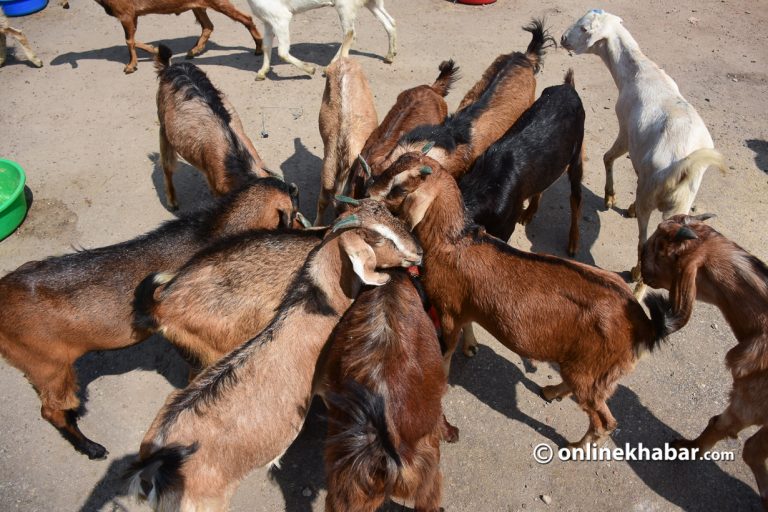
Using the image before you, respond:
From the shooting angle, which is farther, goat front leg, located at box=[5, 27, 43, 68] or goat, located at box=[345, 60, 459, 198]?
goat front leg, located at box=[5, 27, 43, 68]

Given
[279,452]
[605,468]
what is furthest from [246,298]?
[605,468]

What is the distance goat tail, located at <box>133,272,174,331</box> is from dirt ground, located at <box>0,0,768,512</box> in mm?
1010

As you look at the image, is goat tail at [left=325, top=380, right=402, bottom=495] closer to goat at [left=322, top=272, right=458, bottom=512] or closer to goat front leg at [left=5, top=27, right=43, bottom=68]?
goat at [left=322, top=272, right=458, bottom=512]

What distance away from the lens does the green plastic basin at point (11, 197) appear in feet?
18.1

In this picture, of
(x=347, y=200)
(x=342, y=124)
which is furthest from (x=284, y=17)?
(x=347, y=200)

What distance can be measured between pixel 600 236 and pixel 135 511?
16.9ft

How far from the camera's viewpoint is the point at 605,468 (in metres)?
3.98

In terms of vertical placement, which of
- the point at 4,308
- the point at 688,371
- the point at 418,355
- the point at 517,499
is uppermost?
the point at 418,355

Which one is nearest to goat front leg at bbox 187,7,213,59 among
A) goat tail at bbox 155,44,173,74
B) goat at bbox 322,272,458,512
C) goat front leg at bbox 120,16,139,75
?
goat front leg at bbox 120,16,139,75

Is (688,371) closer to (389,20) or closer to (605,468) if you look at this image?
(605,468)

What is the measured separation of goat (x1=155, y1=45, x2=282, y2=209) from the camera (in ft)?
17.1

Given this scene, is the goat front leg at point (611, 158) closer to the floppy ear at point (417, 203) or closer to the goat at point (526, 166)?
the goat at point (526, 166)

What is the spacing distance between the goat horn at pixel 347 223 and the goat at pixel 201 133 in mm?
1993

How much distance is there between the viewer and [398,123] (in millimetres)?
5508
